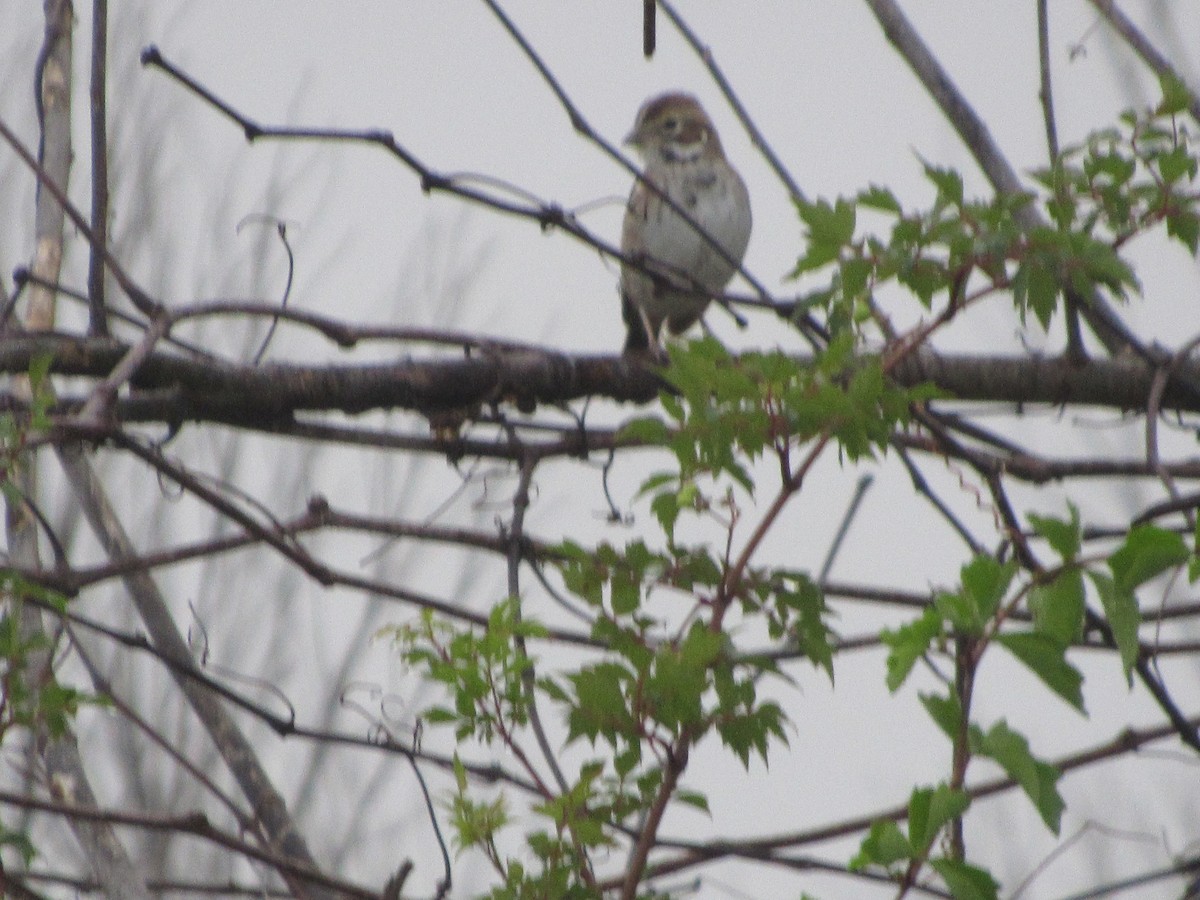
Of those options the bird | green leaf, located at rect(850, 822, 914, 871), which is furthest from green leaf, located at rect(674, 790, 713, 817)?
the bird

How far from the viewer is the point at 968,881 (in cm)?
95

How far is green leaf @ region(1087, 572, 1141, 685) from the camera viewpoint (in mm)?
988

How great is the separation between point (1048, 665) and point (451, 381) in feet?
4.75

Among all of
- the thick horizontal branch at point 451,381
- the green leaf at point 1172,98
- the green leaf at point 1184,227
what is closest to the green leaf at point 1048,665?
the green leaf at point 1184,227

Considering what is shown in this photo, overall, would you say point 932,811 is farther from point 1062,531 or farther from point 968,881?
point 1062,531

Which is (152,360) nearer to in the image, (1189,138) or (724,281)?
(1189,138)

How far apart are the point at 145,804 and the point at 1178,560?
490cm

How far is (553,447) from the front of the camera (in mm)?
2227

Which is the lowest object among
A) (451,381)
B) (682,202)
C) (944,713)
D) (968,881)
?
(968,881)

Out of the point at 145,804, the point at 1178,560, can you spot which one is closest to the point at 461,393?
the point at 1178,560

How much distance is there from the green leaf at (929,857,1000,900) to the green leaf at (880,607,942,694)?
115 mm

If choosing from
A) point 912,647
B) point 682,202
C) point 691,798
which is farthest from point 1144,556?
point 682,202

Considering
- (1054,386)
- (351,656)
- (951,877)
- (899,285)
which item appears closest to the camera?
(951,877)

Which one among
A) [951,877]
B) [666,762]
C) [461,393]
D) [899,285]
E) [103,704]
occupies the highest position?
[461,393]
